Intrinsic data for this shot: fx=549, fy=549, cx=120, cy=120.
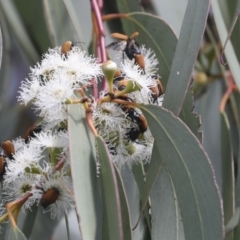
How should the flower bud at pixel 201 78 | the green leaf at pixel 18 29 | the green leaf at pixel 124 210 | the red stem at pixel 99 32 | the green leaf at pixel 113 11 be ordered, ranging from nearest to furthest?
the green leaf at pixel 124 210 < the red stem at pixel 99 32 < the green leaf at pixel 18 29 < the green leaf at pixel 113 11 < the flower bud at pixel 201 78

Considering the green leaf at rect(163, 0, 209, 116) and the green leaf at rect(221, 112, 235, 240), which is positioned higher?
the green leaf at rect(163, 0, 209, 116)

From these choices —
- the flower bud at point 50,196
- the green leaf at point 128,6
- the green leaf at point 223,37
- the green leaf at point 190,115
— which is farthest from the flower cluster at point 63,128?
the green leaf at point 128,6

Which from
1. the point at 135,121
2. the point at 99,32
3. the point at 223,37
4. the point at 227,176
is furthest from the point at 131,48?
the point at 227,176

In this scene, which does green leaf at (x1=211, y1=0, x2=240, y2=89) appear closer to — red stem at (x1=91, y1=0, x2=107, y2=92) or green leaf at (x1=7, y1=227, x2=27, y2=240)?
red stem at (x1=91, y1=0, x2=107, y2=92)

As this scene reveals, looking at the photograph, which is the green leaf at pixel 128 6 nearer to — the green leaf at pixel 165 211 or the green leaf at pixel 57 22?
the green leaf at pixel 57 22

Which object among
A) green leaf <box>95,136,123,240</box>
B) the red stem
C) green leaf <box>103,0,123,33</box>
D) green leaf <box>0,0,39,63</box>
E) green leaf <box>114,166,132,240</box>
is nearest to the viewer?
green leaf <box>95,136,123,240</box>

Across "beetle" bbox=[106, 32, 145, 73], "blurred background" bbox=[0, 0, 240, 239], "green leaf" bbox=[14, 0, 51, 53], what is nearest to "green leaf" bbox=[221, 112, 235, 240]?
"blurred background" bbox=[0, 0, 240, 239]

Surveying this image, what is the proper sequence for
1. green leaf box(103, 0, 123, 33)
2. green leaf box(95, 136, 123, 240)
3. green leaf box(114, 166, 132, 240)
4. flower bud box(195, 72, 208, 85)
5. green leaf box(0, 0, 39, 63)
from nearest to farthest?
green leaf box(95, 136, 123, 240) < green leaf box(114, 166, 132, 240) < green leaf box(0, 0, 39, 63) < green leaf box(103, 0, 123, 33) < flower bud box(195, 72, 208, 85)
